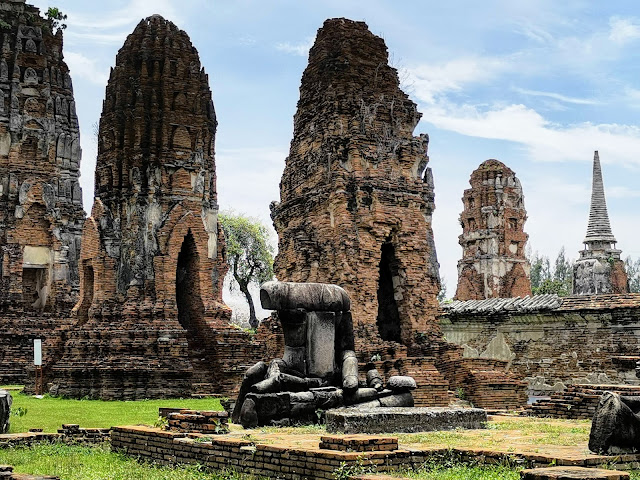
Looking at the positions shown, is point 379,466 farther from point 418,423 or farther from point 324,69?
point 324,69

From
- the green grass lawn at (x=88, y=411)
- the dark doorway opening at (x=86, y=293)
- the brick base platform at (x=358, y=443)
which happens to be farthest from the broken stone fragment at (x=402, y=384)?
the dark doorway opening at (x=86, y=293)

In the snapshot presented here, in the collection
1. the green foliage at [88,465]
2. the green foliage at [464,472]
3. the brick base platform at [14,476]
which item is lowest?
the green foliage at [88,465]

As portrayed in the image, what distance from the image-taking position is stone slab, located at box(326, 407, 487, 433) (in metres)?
8.99

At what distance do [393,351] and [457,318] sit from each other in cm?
616

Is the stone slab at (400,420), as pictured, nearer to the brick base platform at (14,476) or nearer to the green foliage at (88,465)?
the green foliage at (88,465)

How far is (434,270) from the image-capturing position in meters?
19.4

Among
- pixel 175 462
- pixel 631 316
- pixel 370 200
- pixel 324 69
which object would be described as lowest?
pixel 175 462

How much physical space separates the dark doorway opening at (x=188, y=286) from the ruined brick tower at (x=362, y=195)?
2973mm

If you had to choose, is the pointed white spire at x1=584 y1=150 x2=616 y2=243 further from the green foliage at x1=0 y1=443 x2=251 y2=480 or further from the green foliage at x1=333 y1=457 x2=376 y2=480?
the green foliage at x1=333 y1=457 x2=376 y2=480

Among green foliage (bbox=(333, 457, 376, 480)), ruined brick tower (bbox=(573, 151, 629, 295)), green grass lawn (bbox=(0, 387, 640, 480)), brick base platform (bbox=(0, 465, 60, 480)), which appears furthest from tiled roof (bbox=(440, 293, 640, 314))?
ruined brick tower (bbox=(573, 151, 629, 295))

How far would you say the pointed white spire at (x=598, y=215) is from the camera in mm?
43969

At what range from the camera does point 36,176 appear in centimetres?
2739

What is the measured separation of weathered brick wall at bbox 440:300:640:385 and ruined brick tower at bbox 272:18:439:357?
3.27m

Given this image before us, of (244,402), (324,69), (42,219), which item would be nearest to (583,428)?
(244,402)
